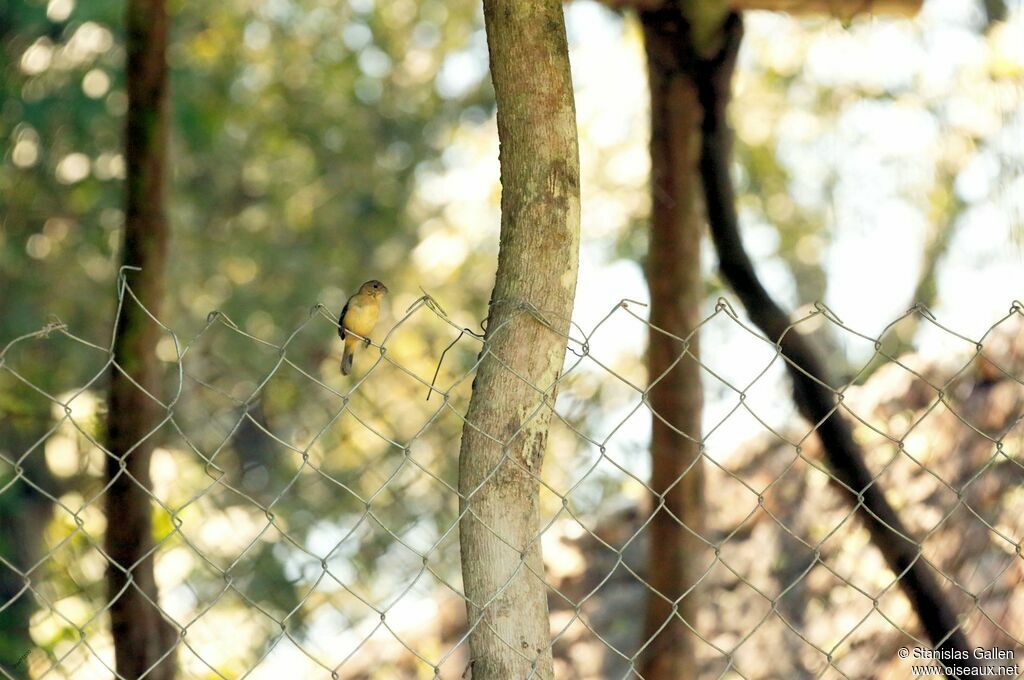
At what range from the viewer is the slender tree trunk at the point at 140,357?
268cm

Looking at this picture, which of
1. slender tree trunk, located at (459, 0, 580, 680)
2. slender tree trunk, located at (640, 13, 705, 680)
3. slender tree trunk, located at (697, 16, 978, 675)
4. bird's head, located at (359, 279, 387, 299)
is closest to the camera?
slender tree trunk, located at (459, 0, 580, 680)

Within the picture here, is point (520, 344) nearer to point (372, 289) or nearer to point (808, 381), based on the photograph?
point (372, 289)

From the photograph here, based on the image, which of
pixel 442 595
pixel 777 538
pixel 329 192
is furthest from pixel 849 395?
pixel 329 192

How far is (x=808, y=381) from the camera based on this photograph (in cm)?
275

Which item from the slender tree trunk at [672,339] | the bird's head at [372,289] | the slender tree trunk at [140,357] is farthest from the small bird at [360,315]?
the slender tree trunk at [672,339]

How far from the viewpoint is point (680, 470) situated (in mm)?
2977

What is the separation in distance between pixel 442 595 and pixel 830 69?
3442mm

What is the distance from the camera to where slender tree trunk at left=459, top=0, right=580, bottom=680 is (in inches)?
57.2

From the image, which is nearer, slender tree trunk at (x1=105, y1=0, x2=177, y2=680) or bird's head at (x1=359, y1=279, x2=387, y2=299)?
bird's head at (x1=359, y1=279, x2=387, y2=299)

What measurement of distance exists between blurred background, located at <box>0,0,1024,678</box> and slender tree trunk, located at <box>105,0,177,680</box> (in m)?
0.25

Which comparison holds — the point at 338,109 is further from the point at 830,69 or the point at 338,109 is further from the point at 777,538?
the point at 777,538

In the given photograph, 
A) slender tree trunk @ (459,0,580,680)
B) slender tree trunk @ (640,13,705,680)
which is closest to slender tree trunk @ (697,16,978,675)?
slender tree trunk @ (640,13,705,680)

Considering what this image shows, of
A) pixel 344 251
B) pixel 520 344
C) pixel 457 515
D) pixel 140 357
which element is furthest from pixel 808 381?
pixel 344 251

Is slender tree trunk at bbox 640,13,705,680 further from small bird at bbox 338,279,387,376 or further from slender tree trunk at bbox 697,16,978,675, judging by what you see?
small bird at bbox 338,279,387,376
